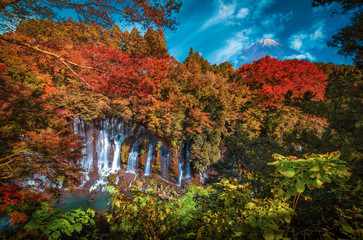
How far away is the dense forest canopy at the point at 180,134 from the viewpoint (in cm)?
168

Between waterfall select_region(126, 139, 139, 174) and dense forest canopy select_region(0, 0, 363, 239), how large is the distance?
253 cm

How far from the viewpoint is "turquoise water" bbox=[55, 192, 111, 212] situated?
9.55 m

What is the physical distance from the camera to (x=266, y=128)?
13.5m

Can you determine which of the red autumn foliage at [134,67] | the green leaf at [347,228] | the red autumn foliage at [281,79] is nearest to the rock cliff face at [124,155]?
the red autumn foliage at [134,67]

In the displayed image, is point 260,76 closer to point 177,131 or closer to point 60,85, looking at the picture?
point 177,131

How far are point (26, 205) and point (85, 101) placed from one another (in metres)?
10.4

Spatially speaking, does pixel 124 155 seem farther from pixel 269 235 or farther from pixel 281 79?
pixel 281 79

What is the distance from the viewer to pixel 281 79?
46.3 ft

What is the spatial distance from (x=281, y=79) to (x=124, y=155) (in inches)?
689

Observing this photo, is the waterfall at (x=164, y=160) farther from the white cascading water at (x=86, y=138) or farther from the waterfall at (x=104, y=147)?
the white cascading water at (x=86, y=138)

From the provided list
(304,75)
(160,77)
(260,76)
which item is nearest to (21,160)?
(160,77)

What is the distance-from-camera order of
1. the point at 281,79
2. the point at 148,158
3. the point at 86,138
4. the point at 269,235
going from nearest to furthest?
the point at 269,235
the point at 86,138
the point at 148,158
the point at 281,79

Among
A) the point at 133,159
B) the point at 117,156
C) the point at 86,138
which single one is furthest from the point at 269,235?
the point at 86,138

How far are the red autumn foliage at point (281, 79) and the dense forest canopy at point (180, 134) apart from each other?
0.47ft
